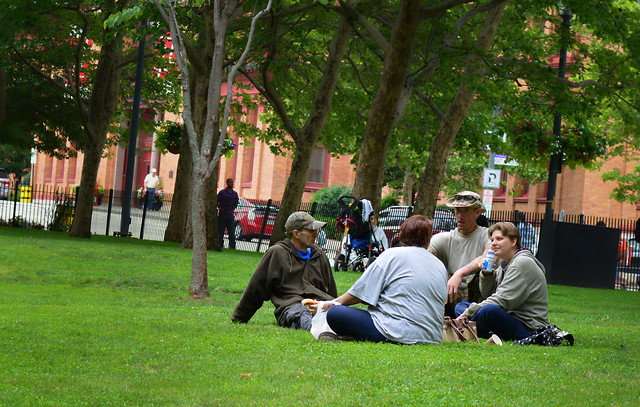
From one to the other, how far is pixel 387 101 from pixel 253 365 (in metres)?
11.6

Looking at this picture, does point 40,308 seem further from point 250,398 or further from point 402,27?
point 402,27

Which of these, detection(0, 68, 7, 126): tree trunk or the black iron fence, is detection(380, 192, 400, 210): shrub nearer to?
the black iron fence

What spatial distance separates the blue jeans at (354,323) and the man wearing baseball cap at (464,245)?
158 centimetres

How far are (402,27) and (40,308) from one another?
9534mm

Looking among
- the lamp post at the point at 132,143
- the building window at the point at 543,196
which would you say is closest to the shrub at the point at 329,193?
the building window at the point at 543,196

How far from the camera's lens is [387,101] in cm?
1734

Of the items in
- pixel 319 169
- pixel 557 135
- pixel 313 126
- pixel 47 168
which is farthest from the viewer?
pixel 47 168

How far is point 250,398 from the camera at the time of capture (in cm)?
529

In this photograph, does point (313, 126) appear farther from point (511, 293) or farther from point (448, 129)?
point (511, 293)

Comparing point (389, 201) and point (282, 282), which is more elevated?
point (389, 201)

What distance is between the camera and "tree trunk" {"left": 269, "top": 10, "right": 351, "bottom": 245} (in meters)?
22.5

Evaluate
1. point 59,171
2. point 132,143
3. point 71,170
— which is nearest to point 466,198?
point 132,143

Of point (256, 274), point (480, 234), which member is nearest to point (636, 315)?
point (480, 234)

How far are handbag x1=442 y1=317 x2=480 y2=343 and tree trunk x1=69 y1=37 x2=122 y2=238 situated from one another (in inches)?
703
